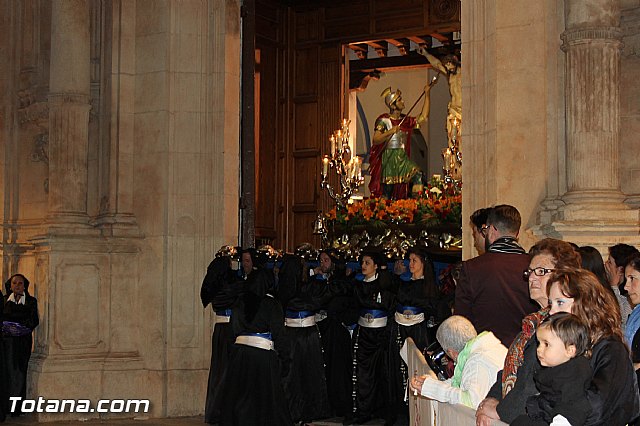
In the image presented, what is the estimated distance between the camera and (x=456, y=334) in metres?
6.12

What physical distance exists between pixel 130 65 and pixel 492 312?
7.83 metres

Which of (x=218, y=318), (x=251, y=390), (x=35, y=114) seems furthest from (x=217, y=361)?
(x=35, y=114)

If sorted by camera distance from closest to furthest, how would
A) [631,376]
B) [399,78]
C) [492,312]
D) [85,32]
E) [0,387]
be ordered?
1. [631,376]
2. [492,312]
3. [0,387]
4. [85,32]
5. [399,78]

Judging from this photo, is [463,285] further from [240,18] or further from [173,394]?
[240,18]

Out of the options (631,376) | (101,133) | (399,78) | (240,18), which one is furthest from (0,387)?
(399,78)

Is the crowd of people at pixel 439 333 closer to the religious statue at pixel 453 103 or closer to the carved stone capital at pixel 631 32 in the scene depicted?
the carved stone capital at pixel 631 32

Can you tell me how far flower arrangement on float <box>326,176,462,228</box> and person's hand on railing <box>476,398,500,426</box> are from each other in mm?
9375

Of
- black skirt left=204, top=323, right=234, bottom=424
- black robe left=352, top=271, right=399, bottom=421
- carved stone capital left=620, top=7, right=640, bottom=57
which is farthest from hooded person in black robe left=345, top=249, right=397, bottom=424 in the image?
carved stone capital left=620, top=7, right=640, bottom=57

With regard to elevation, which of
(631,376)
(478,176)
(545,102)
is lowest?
(631,376)

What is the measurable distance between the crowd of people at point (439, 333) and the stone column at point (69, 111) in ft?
A: 7.28

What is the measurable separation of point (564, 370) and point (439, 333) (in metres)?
1.84

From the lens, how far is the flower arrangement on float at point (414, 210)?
14790 mm

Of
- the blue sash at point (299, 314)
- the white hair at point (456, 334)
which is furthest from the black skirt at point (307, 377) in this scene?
the white hair at point (456, 334)

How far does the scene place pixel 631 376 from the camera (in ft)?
14.7
